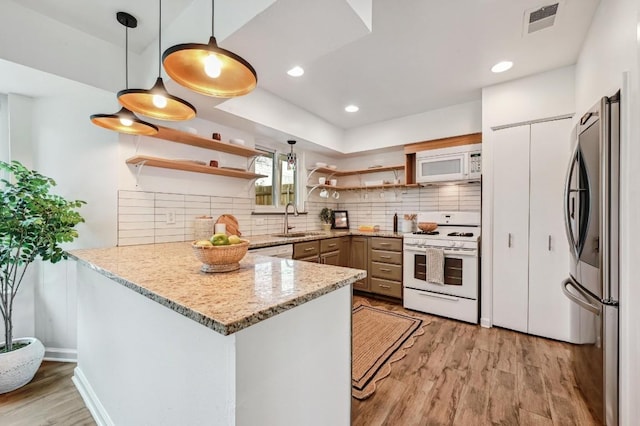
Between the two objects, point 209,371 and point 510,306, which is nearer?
point 209,371

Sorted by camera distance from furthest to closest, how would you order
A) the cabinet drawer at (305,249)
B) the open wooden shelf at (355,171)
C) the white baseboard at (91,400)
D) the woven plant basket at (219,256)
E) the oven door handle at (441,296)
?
1. the open wooden shelf at (355,171)
2. the cabinet drawer at (305,249)
3. the oven door handle at (441,296)
4. the white baseboard at (91,400)
5. the woven plant basket at (219,256)

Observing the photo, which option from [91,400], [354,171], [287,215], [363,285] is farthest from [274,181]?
[91,400]

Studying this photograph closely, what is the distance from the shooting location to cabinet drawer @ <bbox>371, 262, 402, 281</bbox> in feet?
11.2

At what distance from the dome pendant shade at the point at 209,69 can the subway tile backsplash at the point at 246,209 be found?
1610 millimetres

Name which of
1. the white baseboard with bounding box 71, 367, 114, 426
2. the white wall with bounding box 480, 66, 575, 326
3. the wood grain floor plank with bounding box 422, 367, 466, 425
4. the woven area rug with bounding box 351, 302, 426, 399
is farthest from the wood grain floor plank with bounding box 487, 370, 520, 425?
the white baseboard with bounding box 71, 367, 114, 426

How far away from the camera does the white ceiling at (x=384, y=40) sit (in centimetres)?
150

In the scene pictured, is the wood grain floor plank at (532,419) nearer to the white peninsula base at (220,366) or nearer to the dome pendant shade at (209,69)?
the white peninsula base at (220,366)

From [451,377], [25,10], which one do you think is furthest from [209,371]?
[25,10]

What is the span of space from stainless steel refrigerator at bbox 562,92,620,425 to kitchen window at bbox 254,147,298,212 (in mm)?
2791

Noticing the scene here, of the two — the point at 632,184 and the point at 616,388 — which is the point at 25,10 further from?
the point at 616,388

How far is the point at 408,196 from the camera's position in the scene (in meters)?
3.96

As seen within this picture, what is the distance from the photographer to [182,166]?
97.8 inches

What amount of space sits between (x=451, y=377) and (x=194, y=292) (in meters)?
1.91

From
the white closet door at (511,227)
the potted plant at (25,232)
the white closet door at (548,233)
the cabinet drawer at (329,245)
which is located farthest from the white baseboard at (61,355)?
the white closet door at (548,233)
